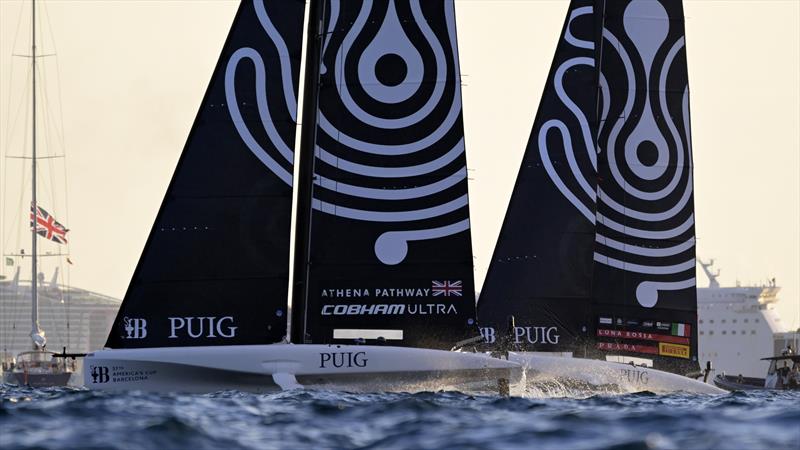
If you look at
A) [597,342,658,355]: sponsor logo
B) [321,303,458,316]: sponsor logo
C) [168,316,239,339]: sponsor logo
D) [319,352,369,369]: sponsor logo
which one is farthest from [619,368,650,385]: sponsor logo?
[168,316,239,339]: sponsor logo

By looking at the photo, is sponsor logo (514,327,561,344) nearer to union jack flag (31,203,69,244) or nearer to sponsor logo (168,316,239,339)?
sponsor logo (168,316,239,339)

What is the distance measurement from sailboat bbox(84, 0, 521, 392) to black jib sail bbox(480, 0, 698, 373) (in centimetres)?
793

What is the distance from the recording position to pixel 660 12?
35.8m

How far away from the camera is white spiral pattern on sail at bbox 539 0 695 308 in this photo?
3525 cm

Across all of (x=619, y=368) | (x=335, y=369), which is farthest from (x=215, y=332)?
(x=619, y=368)

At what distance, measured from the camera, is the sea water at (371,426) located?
13.3 m

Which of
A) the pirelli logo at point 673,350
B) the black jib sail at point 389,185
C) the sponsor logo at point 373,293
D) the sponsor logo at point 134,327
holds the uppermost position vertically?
the black jib sail at point 389,185

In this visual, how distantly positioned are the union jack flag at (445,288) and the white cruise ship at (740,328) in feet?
304

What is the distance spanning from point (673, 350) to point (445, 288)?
11298 millimetres

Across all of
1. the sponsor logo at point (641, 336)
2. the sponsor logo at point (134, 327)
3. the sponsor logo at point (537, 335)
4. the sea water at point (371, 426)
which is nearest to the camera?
the sea water at point (371, 426)

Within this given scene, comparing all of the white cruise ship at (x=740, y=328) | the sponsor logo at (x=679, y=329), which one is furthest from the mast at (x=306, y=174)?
the white cruise ship at (x=740, y=328)

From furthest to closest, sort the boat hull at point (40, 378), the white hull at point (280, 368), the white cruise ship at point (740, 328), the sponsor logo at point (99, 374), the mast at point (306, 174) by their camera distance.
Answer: the white cruise ship at point (740, 328) < the boat hull at point (40, 378) < the mast at point (306, 174) < the sponsor logo at point (99, 374) < the white hull at point (280, 368)

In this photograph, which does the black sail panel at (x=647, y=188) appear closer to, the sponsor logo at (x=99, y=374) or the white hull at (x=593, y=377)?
the white hull at (x=593, y=377)

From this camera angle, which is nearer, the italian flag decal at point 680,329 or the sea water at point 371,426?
the sea water at point 371,426
